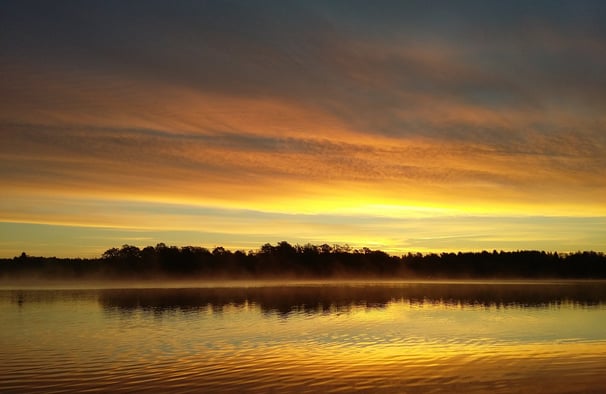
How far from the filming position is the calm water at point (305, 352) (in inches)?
735

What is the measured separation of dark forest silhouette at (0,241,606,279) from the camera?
16700 cm

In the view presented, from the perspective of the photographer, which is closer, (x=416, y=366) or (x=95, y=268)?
(x=416, y=366)

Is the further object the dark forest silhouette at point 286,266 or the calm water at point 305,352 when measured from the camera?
the dark forest silhouette at point 286,266

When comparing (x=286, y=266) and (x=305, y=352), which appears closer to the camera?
(x=305, y=352)

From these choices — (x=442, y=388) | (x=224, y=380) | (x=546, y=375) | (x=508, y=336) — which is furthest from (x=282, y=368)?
(x=508, y=336)

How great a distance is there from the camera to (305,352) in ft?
82.0

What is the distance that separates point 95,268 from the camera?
6978 inches

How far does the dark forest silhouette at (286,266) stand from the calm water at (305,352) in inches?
5243

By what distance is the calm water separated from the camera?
18672mm

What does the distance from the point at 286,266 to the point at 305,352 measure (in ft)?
560

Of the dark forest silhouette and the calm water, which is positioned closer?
the calm water

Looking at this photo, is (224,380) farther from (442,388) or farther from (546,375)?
(546,375)

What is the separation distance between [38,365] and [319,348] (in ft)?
37.8

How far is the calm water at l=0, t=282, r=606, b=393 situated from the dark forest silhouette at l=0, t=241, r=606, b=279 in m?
133
